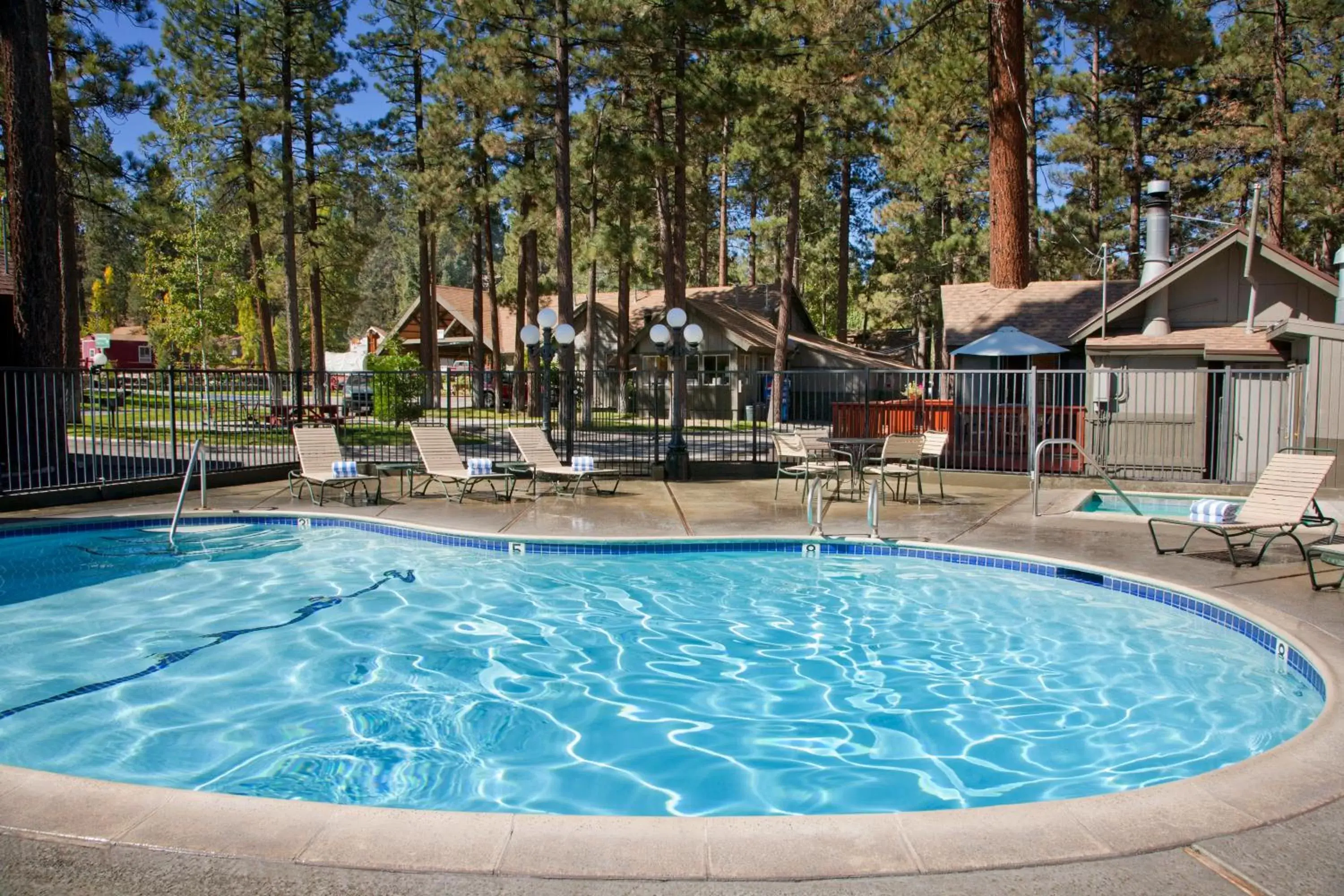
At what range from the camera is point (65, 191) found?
20.2m

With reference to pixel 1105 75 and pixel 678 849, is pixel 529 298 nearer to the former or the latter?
pixel 1105 75

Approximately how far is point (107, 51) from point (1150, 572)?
22.6 meters

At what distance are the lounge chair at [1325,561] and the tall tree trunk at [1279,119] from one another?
17.5 meters

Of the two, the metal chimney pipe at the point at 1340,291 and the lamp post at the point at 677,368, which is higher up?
the metal chimney pipe at the point at 1340,291

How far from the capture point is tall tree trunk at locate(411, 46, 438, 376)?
28.4m

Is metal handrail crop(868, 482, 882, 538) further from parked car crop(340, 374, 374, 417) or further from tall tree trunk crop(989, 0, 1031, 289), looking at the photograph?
parked car crop(340, 374, 374, 417)

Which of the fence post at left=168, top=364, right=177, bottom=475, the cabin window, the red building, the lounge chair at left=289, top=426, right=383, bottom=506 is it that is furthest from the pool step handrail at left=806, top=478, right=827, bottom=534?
the red building

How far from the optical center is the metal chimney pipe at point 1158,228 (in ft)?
65.3

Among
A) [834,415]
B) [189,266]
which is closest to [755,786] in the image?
[834,415]

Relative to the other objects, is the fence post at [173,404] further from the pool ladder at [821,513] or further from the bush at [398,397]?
the pool ladder at [821,513]

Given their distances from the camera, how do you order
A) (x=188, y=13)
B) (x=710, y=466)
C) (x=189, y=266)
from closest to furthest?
1. (x=710, y=466)
2. (x=188, y=13)
3. (x=189, y=266)

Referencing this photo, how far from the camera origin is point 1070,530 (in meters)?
10.1

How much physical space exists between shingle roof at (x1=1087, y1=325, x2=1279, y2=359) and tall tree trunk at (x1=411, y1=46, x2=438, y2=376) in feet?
66.8

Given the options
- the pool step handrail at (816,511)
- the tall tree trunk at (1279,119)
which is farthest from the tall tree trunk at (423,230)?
the tall tree trunk at (1279,119)
